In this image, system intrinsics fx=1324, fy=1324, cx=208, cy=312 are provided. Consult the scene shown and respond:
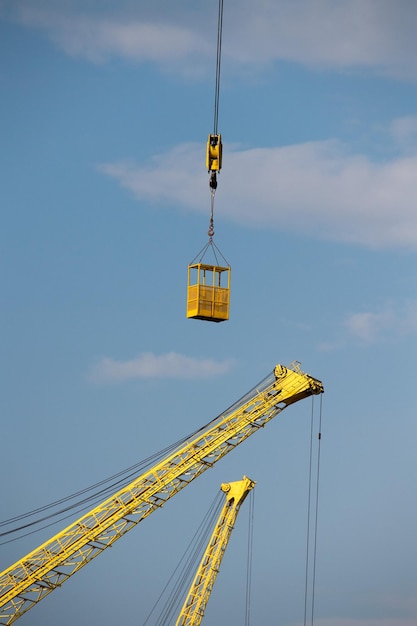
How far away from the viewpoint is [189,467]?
262 feet

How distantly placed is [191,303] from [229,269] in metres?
2.58

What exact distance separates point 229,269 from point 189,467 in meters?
19.0

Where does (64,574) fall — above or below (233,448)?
below

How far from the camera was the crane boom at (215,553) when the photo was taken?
287 feet

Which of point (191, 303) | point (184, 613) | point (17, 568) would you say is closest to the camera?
point (191, 303)

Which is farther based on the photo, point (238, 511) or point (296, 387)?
point (238, 511)

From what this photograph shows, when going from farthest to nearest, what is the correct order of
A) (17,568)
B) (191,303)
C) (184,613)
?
(184,613), (17,568), (191,303)

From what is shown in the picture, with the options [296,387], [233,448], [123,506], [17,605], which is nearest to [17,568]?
A: [17,605]

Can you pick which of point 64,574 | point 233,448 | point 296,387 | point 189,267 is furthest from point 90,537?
point 189,267

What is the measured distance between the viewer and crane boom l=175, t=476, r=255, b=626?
3440 inches

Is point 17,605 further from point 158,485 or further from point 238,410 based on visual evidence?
point 238,410

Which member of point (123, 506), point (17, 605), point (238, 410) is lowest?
point (17, 605)

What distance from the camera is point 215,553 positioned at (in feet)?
291

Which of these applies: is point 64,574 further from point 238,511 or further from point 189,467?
point 238,511
